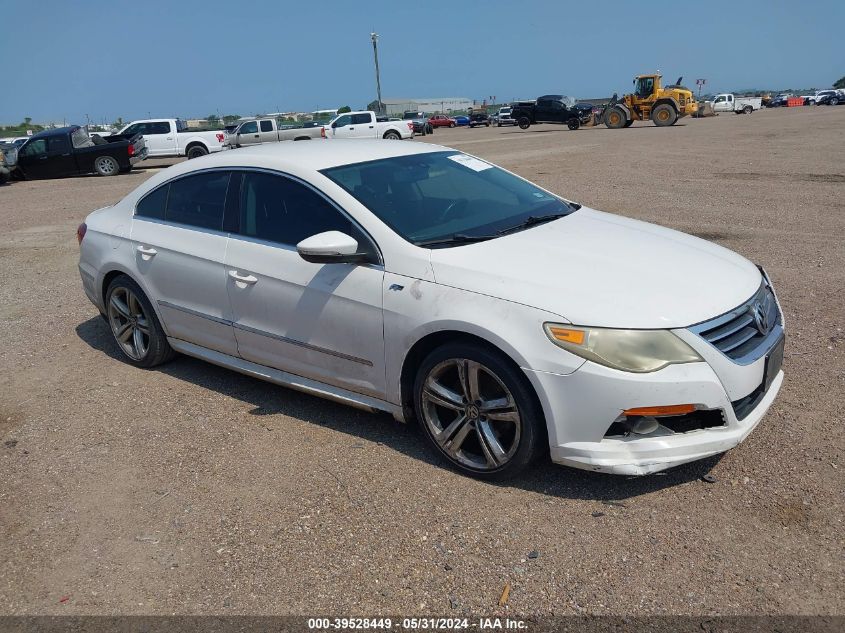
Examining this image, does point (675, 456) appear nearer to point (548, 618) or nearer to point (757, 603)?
point (757, 603)

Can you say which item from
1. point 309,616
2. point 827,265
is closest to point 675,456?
point 309,616

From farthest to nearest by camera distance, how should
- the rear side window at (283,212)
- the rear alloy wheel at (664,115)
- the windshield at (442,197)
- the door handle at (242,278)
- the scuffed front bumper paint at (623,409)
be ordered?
the rear alloy wheel at (664,115) → the door handle at (242,278) → the rear side window at (283,212) → the windshield at (442,197) → the scuffed front bumper paint at (623,409)

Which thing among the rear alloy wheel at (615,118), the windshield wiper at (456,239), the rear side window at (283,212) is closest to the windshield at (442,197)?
the windshield wiper at (456,239)

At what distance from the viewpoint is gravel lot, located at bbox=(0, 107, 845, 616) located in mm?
2814

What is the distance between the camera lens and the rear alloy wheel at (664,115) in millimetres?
37562

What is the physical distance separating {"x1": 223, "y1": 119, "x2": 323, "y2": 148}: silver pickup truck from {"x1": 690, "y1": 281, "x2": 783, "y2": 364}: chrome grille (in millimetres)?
30236

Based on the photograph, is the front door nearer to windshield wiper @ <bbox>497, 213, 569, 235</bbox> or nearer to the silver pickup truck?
windshield wiper @ <bbox>497, 213, 569, 235</bbox>

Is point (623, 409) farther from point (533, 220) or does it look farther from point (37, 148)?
point (37, 148)

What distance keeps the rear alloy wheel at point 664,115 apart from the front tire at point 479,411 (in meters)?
37.8

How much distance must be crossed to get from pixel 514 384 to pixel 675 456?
0.75 m

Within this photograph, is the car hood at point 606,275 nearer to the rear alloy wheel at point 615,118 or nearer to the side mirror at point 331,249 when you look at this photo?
the side mirror at point 331,249

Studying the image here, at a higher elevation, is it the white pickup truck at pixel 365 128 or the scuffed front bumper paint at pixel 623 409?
the scuffed front bumper paint at pixel 623 409

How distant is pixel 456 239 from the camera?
3.76m

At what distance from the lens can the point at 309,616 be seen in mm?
→ 2738
